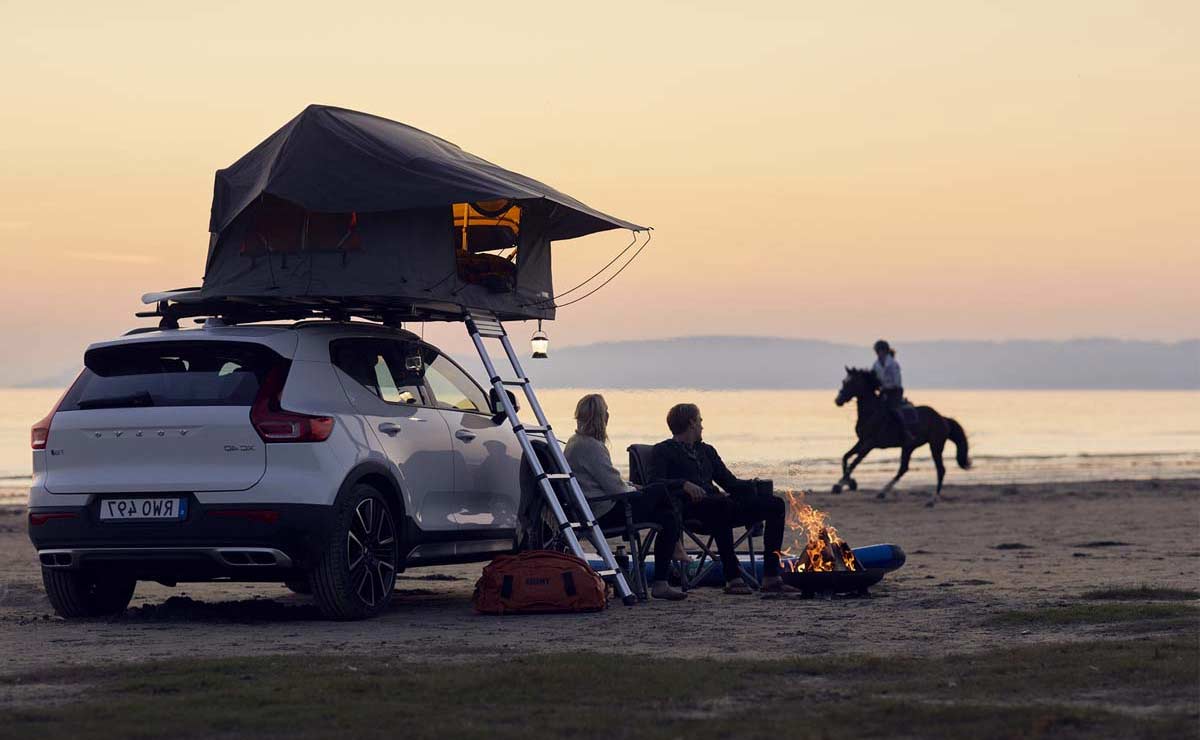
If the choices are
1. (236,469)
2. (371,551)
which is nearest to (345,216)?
(236,469)

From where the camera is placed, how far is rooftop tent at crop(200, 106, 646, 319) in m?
11.1

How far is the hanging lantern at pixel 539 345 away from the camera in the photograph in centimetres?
1239

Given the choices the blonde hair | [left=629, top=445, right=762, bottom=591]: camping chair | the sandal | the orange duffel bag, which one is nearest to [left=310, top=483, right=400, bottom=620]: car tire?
the orange duffel bag

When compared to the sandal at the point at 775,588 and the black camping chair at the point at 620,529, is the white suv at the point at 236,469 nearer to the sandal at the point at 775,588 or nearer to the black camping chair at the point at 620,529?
the black camping chair at the point at 620,529

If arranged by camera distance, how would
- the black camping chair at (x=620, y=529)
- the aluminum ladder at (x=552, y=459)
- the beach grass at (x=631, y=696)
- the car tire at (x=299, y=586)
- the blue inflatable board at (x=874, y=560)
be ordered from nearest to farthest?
the beach grass at (x=631, y=696) < the car tire at (x=299, y=586) < the aluminum ladder at (x=552, y=459) < the black camping chair at (x=620, y=529) < the blue inflatable board at (x=874, y=560)

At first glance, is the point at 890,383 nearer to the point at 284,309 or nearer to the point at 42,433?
the point at 284,309

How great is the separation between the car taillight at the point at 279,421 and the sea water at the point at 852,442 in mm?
2445

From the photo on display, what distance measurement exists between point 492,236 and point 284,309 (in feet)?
5.13

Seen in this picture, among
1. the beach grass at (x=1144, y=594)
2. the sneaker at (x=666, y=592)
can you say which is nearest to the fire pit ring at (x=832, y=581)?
the sneaker at (x=666, y=592)

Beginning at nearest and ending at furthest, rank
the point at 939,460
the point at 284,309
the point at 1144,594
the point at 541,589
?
the point at 541,589 → the point at 1144,594 → the point at 284,309 → the point at 939,460

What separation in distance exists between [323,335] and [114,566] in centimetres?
186

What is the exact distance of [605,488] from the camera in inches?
478

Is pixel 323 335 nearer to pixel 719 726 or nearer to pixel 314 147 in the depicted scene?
pixel 314 147

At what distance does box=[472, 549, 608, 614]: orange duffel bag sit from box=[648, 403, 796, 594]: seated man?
4.63ft
